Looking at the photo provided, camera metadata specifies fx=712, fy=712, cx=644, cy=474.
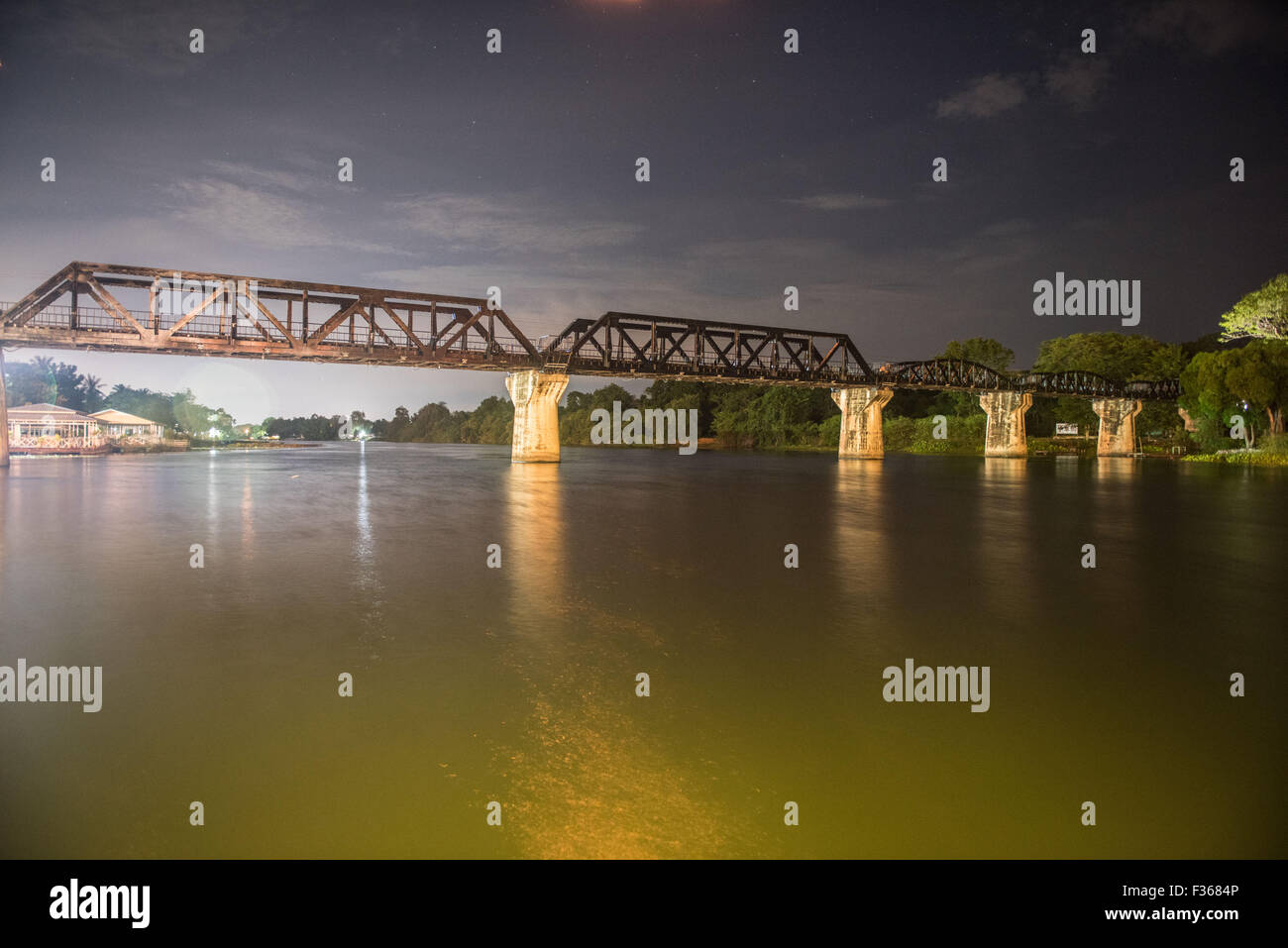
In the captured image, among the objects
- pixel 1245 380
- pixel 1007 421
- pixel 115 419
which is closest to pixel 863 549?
pixel 1245 380

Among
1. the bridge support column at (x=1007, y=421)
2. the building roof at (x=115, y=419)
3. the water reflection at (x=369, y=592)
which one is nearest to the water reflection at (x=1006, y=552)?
the water reflection at (x=369, y=592)

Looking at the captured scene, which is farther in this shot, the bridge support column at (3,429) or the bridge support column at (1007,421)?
the bridge support column at (1007,421)

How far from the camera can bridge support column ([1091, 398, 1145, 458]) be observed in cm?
11019

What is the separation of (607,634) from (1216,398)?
8939 cm

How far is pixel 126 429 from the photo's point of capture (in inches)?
4134

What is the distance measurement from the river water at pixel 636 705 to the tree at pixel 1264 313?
82.4 meters

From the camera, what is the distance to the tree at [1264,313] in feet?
249

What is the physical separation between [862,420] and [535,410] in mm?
52923

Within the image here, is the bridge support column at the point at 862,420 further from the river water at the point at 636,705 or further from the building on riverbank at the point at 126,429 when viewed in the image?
the building on riverbank at the point at 126,429

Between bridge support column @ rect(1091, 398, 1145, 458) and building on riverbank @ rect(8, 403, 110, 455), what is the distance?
136894 mm

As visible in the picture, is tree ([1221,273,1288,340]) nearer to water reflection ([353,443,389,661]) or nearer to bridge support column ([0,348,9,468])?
water reflection ([353,443,389,661])

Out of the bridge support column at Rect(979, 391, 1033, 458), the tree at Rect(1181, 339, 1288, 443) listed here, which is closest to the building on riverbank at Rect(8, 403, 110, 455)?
the bridge support column at Rect(979, 391, 1033, 458)
